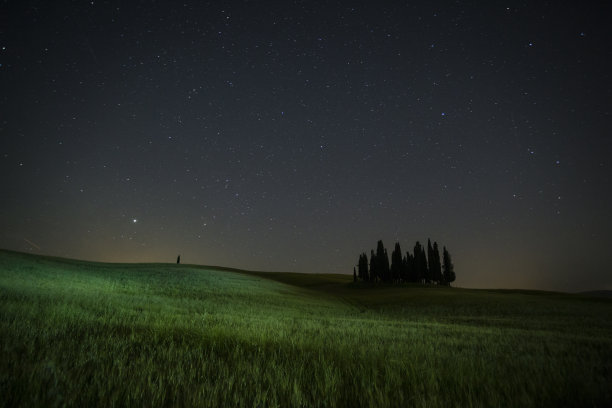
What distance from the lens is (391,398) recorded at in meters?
2.53

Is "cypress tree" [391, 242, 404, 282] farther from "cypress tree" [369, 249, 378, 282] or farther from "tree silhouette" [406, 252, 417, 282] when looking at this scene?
"cypress tree" [369, 249, 378, 282]

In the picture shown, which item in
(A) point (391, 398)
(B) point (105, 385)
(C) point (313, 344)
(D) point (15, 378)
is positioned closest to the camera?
(D) point (15, 378)

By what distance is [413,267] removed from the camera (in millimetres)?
79250

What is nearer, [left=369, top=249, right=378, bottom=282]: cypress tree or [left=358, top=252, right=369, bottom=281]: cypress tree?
[left=369, top=249, right=378, bottom=282]: cypress tree

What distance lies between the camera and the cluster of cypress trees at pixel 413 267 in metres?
78.2

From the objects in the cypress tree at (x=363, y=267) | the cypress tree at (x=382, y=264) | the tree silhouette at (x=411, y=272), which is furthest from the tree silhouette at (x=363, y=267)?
the tree silhouette at (x=411, y=272)

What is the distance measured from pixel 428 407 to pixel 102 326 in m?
5.74

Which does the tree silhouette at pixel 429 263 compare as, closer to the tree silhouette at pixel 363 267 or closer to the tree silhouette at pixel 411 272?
the tree silhouette at pixel 411 272

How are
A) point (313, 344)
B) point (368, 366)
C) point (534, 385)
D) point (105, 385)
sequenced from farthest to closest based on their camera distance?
point (313, 344) < point (368, 366) < point (534, 385) < point (105, 385)

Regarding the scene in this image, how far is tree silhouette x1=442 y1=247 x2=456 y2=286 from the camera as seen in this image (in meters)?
79.9

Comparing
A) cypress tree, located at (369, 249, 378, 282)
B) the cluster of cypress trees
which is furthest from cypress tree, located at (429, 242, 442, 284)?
cypress tree, located at (369, 249, 378, 282)

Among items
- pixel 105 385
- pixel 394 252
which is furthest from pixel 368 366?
pixel 394 252

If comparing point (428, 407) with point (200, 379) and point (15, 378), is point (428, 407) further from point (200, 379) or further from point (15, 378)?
point (15, 378)

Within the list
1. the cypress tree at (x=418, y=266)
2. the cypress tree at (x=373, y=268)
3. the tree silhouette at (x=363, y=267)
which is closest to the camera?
the cypress tree at (x=418, y=266)
